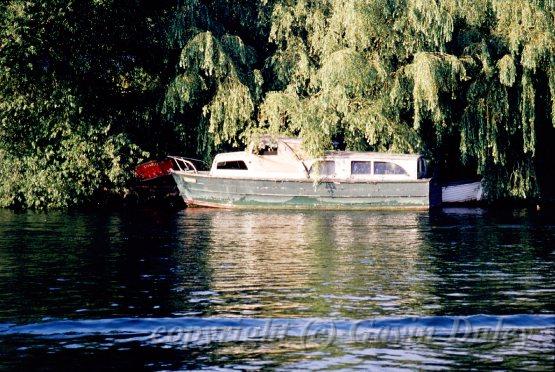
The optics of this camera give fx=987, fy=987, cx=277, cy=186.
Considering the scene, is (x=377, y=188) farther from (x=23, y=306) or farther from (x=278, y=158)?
(x=23, y=306)

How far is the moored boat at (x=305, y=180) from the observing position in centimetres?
3397

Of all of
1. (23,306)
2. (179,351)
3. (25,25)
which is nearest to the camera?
(179,351)

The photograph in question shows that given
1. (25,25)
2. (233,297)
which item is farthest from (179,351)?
(25,25)

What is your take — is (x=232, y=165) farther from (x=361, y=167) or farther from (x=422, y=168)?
(x=422, y=168)

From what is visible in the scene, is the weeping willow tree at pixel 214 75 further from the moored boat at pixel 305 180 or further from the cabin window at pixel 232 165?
the moored boat at pixel 305 180

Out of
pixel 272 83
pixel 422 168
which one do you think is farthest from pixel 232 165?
pixel 422 168

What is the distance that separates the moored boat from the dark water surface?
690cm

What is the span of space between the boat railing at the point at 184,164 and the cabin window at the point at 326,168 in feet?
15.0

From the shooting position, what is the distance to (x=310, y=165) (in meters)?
34.8

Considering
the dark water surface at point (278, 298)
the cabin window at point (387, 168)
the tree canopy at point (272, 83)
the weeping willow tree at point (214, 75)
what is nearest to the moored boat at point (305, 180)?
the cabin window at point (387, 168)

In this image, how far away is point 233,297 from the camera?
15.7 metres

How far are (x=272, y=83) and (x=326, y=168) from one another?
3.95 metres

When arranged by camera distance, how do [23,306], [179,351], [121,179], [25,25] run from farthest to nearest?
[121,179], [25,25], [23,306], [179,351]

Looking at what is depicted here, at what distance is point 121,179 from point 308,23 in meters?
8.56
